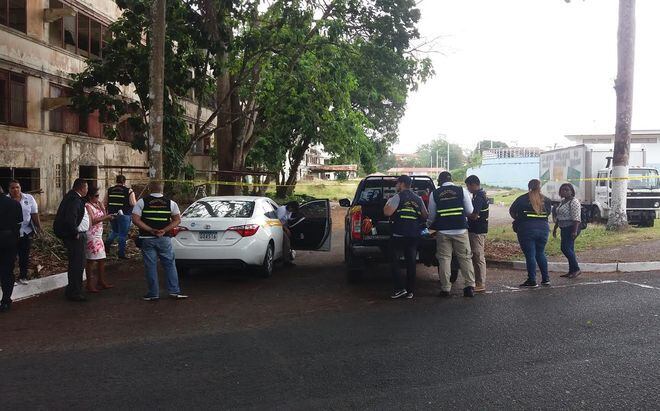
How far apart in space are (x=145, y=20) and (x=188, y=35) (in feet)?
3.89

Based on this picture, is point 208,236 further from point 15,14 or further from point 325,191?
point 325,191

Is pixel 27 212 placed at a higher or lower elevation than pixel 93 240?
higher

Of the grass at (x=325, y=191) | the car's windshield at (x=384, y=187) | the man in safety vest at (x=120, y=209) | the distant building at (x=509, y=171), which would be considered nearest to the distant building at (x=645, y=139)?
the distant building at (x=509, y=171)

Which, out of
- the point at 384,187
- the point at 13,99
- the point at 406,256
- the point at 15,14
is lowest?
the point at 406,256

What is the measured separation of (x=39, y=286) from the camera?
28.2 feet

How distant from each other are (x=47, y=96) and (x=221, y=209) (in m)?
14.3

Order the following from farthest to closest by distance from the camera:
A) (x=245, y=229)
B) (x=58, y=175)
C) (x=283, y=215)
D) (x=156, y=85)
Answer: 1. (x=58, y=175)
2. (x=156, y=85)
3. (x=283, y=215)
4. (x=245, y=229)

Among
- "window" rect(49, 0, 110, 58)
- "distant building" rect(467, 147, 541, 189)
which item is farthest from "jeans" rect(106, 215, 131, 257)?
"distant building" rect(467, 147, 541, 189)

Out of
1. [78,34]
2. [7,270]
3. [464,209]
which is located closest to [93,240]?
[7,270]

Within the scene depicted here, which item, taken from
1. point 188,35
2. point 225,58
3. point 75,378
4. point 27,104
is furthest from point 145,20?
point 75,378

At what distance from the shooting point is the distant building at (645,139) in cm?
4083

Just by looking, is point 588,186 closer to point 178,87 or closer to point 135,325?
point 178,87

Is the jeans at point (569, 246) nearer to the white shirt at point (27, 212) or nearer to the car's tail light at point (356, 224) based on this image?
the car's tail light at point (356, 224)

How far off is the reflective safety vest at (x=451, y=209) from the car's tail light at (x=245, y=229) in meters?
3.14
